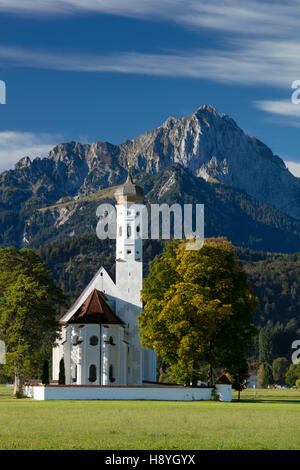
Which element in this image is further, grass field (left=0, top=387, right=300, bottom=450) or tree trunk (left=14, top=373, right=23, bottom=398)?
tree trunk (left=14, top=373, right=23, bottom=398)

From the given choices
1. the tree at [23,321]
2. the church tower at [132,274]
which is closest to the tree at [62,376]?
the tree at [23,321]

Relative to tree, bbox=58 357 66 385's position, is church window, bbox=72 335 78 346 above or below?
above

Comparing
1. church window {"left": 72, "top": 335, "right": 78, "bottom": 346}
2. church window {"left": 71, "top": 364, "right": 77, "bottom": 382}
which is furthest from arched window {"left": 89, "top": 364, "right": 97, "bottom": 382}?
church window {"left": 72, "top": 335, "right": 78, "bottom": 346}

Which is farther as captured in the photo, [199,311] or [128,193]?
[128,193]

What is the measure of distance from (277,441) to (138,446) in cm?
531

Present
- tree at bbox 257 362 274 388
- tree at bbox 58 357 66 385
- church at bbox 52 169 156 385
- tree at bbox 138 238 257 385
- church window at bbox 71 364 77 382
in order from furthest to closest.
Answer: tree at bbox 257 362 274 388, church window at bbox 71 364 77 382, church at bbox 52 169 156 385, tree at bbox 58 357 66 385, tree at bbox 138 238 257 385

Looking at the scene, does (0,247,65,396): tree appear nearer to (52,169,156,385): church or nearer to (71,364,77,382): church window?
(52,169,156,385): church

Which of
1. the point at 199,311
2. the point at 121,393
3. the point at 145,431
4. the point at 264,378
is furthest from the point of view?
the point at 264,378

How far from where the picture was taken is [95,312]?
82.9 meters

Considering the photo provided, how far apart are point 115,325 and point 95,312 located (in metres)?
2.48

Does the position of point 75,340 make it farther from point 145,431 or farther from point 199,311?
point 145,431

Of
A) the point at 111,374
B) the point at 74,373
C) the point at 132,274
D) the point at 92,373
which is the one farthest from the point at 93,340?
the point at 132,274

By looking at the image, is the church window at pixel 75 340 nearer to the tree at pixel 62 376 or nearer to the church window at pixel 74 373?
the church window at pixel 74 373

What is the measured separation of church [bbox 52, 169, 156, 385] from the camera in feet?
267
